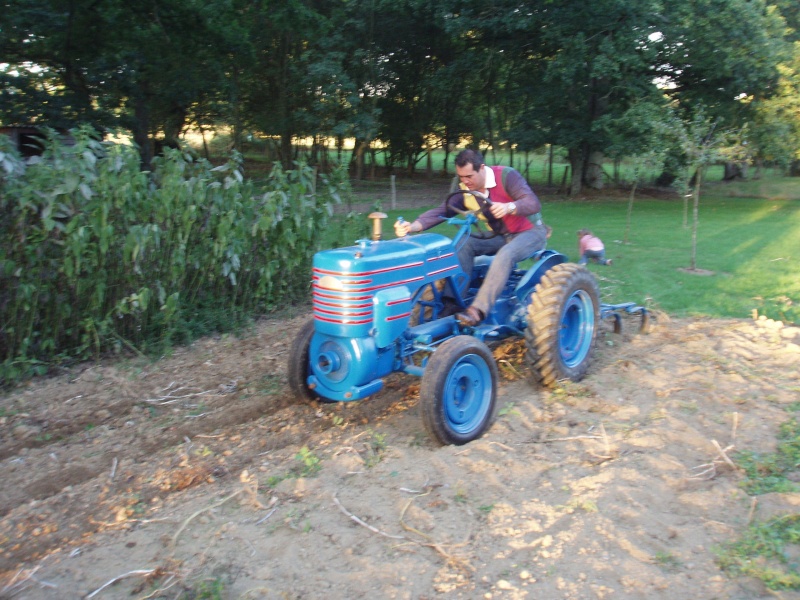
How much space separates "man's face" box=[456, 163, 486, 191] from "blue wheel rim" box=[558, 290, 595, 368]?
1.20 meters

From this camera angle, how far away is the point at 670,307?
7.72 m

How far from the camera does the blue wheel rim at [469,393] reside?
172 inches

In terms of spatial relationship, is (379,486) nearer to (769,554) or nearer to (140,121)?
(769,554)

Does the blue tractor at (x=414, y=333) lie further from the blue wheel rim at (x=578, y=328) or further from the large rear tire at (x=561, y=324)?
the blue wheel rim at (x=578, y=328)

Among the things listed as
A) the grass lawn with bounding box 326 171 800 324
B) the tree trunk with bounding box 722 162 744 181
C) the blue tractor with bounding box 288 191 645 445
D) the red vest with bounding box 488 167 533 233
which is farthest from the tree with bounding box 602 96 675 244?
the blue tractor with bounding box 288 191 645 445

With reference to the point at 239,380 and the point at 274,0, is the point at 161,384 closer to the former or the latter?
the point at 239,380

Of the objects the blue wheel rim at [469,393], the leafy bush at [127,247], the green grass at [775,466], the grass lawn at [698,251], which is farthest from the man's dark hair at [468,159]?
the grass lawn at [698,251]

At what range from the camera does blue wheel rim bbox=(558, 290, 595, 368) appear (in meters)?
5.61

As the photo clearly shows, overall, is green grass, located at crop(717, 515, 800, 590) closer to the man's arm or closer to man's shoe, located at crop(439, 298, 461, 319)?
man's shoe, located at crop(439, 298, 461, 319)

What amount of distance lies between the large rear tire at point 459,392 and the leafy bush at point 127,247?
2.87 m

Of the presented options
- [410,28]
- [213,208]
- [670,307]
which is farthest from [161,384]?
[410,28]

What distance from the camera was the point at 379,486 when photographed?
3805 mm

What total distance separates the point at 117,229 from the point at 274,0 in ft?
39.4

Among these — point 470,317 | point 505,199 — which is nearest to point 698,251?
point 505,199
